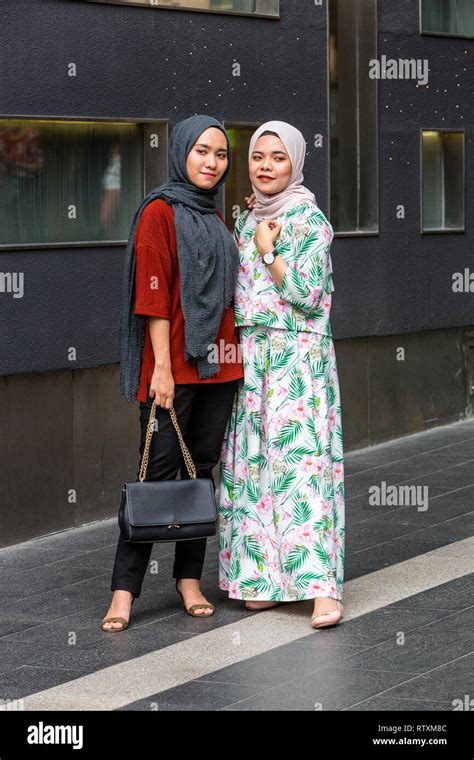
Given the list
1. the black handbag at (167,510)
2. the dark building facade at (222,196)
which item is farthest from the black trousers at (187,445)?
the dark building facade at (222,196)

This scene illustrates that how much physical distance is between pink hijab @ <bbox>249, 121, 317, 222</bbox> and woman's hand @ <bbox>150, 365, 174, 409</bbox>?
2.78ft

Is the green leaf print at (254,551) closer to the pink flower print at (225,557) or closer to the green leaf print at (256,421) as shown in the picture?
the pink flower print at (225,557)

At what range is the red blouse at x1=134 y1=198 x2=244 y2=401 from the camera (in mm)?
6586

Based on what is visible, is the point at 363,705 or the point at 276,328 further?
the point at 276,328

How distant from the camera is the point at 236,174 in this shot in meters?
10.8

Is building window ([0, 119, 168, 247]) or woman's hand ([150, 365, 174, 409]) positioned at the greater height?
building window ([0, 119, 168, 247])

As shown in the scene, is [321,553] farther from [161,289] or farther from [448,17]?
[448,17]

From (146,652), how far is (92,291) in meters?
3.26

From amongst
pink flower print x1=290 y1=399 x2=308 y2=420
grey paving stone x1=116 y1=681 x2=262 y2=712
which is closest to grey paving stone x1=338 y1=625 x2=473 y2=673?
grey paving stone x1=116 y1=681 x2=262 y2=712

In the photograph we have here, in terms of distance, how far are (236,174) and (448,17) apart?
3.20 m

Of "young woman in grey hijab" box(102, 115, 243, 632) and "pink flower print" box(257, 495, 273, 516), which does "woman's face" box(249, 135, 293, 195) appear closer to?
"young woman in grey hijab" box(102, 115, 243, 632)

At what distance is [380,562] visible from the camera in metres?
8.07
